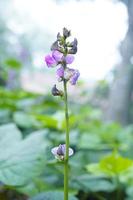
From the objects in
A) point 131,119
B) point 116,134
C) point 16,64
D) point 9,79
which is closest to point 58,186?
point 116,134

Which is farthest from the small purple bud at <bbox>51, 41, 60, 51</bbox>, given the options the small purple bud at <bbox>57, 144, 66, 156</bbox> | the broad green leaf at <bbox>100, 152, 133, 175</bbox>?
the broad green leaf at <bbox>100, 152, 133, 175</bbox>

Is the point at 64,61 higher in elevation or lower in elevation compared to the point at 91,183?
higher

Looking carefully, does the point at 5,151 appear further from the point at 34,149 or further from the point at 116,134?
the point at 116,134

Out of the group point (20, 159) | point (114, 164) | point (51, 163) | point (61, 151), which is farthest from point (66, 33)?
point (114, 164)

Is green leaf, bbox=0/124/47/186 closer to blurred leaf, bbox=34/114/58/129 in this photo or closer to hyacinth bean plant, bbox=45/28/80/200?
hyacinth bean plant, bbox=45/28/80/200

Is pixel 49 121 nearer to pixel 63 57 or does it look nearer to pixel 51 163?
pixel 51 163

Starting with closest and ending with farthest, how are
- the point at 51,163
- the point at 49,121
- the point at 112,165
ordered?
the point at 51,163
the point at 112,165
the point at 49,121

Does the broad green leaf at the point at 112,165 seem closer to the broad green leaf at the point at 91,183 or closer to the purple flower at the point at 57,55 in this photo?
the broad green leaf at the point at 91,183
